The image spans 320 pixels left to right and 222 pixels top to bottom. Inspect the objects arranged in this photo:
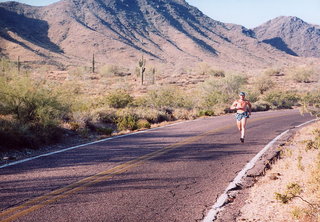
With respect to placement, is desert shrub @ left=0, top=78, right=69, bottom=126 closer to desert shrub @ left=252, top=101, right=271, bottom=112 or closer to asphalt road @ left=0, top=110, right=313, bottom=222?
asphalt road @ left=0, top=110, right=313, bottom=222

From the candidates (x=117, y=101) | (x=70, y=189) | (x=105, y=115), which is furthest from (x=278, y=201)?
(x=117, y=101)

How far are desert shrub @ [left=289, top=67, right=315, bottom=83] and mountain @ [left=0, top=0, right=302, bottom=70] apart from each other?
178ft

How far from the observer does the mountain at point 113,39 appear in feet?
373

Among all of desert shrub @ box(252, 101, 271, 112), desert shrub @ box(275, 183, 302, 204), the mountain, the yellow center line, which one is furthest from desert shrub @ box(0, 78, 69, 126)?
the mountain

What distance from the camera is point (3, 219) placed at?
3.93 metres

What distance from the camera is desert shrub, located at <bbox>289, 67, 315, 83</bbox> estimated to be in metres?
60.8

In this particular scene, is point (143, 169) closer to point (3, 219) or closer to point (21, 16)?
point (3, 219)

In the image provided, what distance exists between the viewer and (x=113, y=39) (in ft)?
446

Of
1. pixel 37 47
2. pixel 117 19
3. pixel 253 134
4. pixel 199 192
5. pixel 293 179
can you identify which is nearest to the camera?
pixel 199 192

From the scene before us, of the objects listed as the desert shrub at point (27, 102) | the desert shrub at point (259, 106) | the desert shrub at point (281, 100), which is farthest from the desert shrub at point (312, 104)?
the desert shrub at point (27, 102)

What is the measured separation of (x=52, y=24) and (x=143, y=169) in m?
163

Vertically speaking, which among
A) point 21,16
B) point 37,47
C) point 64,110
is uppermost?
point 21,16

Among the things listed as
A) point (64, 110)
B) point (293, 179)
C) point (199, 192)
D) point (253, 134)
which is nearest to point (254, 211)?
point (199, 192)

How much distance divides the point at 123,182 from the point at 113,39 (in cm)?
13704
